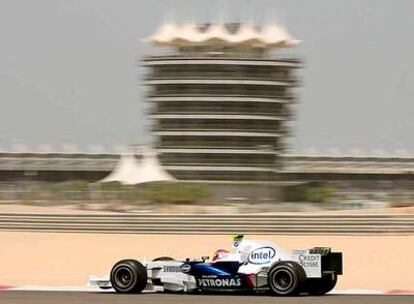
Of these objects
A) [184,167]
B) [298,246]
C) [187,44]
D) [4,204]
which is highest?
[187,44]

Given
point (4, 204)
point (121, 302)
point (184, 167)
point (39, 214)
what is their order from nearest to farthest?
point (121, 302)
point (39, 214)
point (4, 204)
point (184, 167)

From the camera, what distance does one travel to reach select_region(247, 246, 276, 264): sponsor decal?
18.4 meters

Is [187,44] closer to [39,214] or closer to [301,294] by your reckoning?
[39,214]

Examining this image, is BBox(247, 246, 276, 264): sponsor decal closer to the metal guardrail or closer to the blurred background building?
the metal guardrail

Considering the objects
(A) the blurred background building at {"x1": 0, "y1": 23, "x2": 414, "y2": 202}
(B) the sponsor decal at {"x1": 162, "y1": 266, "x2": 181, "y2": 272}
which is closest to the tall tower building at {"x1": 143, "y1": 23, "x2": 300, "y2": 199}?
(A) the blurred background building at {"x1": 0, "y1": 23, "x2": 414, "y2": 202}

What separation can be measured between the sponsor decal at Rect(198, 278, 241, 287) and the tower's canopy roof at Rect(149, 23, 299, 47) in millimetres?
76292

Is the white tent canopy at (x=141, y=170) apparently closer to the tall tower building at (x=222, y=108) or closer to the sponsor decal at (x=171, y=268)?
the tall tower building at (x=222, y=108)

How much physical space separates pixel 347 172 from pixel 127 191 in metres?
48.6

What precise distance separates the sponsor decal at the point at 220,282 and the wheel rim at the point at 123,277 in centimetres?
122

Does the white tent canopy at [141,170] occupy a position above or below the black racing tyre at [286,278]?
above

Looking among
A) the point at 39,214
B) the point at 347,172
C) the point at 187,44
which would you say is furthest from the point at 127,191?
the point at 347,172

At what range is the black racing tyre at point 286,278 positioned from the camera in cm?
1777

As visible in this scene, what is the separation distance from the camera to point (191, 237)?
48531 millimetres

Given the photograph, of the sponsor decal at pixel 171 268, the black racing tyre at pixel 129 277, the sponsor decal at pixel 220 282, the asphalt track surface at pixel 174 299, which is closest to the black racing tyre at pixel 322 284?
the asphalt track surface at pixel 174 299
